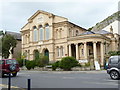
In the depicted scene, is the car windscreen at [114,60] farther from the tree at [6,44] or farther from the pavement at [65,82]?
the tree at [6,44]

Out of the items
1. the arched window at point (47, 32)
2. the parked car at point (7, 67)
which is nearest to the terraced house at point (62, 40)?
the arched window at point (47, 32)

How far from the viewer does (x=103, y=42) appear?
44.1 meters

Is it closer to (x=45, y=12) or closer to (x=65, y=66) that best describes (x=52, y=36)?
(x=45, y=12)

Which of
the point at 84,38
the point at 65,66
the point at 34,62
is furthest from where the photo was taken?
the point at 84,38

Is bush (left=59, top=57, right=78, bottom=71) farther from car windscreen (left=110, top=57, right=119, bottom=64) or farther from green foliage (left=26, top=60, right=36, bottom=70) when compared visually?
car windscreen (left=110, top=57, right=119, bottom=64)

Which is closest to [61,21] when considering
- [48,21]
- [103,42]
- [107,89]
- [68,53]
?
[48,21]

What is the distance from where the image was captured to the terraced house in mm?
44034

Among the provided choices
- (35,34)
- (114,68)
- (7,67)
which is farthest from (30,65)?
(114,68)

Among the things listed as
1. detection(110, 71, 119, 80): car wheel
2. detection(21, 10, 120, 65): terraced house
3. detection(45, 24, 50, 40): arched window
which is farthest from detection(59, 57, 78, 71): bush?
detection(45, 24, 50, 40): arched window

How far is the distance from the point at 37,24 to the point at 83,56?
17.6 m

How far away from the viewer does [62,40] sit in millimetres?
48750

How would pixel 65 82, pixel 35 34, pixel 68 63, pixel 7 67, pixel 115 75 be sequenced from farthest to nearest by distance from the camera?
pixel 35 34, pixel 68 63, pixel 7 67, pixel 115 75, pixel 65 82

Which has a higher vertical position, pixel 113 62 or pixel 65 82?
pixel 113 62

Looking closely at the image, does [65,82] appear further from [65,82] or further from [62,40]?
[62,40]
